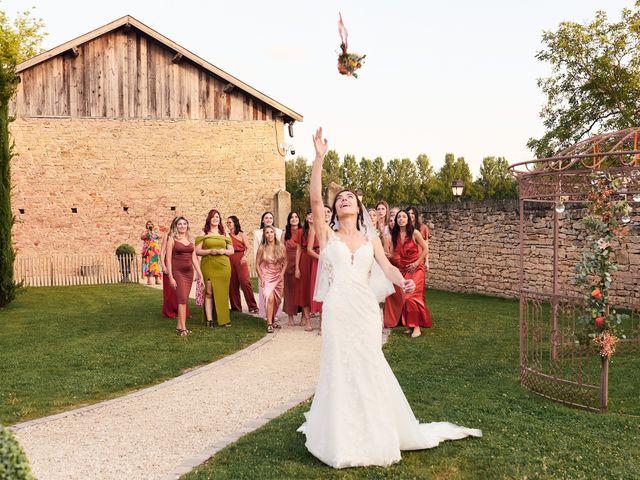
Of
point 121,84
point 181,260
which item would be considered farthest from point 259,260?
point 121,84

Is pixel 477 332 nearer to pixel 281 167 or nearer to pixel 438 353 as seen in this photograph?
pixel 438 353

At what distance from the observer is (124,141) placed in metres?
24.2

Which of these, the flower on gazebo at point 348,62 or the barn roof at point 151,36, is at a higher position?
the barn roof at point 151,36

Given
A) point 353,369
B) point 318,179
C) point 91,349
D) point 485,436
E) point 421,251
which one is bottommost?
point 91,349

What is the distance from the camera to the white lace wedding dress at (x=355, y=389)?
5.04m

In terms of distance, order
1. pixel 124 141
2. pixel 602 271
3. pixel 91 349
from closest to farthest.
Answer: pixel 602 271
pixel 91 349
pixel 124 141

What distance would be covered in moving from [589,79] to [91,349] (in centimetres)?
2449

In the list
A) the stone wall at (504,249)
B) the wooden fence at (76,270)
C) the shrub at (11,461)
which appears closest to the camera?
the shrub at (11,461)

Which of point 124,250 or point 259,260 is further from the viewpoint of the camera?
point 124,250

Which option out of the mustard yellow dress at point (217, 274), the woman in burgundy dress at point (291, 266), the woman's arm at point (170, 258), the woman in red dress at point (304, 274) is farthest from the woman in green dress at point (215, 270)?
the woman in red dress at point (304, 274)

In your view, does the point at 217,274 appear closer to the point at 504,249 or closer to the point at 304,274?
the point at 304,274

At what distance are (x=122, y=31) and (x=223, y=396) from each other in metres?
19.6

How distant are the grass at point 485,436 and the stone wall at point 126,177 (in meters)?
16.8

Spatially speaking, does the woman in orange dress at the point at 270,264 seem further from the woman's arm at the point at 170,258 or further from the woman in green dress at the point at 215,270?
the woman's arm at the point at 170,258
